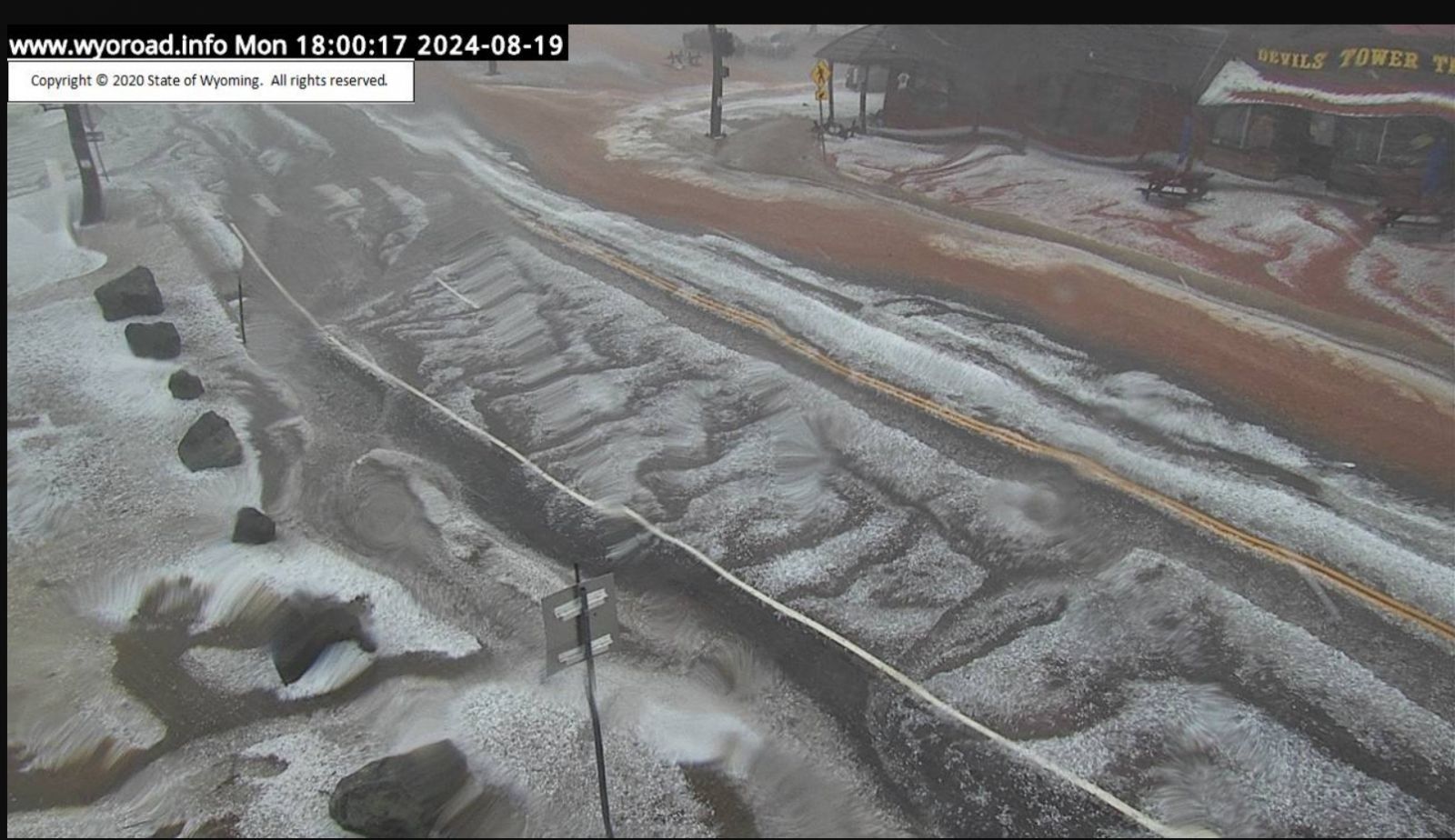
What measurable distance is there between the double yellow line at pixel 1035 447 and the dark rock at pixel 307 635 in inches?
347

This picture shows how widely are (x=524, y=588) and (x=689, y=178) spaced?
61.8 feet

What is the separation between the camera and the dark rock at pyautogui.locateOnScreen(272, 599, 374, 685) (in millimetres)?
10094

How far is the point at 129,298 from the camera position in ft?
59.0

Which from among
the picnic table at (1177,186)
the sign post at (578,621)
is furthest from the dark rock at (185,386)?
the picnic table at (1177,186)

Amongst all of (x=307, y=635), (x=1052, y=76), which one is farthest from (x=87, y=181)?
(x=1052, y=76)

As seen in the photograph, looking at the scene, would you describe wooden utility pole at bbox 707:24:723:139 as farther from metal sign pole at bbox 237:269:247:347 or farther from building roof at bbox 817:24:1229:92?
metal sign pole at bbox 237:269:247:347

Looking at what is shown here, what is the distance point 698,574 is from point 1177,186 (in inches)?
812

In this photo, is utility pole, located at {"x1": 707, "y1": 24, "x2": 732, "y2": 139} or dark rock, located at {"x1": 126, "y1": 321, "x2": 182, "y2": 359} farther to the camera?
utility pole, located at {"x1": 707, "y1": 24, "x2": 732, "y2": 139}

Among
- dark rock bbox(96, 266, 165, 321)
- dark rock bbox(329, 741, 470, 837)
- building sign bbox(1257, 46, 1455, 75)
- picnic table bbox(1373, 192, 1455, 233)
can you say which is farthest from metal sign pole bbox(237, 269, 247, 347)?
building sign bbox(1257, 46, 1455, 75)

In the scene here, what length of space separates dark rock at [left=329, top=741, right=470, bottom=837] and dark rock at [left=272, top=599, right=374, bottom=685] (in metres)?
1.90

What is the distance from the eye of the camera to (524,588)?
1148 centimetres

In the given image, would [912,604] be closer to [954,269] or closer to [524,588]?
[524,588]

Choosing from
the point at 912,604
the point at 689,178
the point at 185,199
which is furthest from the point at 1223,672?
the point at 185,199

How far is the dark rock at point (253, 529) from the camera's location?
1213 cm
